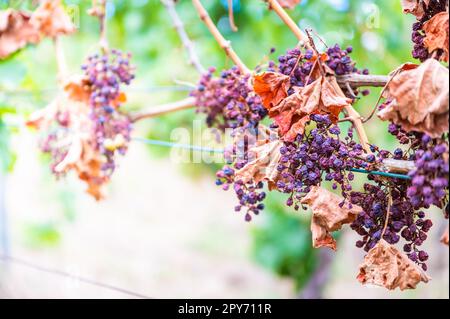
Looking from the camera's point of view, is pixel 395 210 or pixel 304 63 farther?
pixel 304 63

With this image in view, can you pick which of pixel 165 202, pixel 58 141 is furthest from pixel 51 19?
pixel 165 202

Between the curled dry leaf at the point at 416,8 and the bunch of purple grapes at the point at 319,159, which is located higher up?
the curled dry leaf at the point at 416,8

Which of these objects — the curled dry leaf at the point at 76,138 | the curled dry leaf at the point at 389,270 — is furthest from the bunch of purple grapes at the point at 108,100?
the curled dry leaf at the point at 389,270

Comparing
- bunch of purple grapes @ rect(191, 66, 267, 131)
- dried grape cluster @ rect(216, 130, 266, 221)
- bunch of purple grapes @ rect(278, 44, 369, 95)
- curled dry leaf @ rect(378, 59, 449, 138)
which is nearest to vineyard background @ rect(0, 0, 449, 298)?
bunch of purple grapes @ rect(191, 66, 267, 131)

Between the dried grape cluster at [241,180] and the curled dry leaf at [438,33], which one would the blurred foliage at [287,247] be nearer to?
the dried grape cluster at [241,180]

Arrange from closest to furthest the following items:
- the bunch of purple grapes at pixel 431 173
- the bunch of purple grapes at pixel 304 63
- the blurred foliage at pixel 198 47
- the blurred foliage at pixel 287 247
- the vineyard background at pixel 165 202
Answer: the bunch of purple grapes at pixel 431 173, the bunch of purple grapes at pixel 304 63, the blurred foliage at pixel 198 47, the vineyard background at pixel 165 202, the blurred foliage at pixel 287 247

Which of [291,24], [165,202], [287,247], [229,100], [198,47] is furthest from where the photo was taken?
[165,202]

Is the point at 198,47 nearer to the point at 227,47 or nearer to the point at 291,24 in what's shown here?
the point at 227,47

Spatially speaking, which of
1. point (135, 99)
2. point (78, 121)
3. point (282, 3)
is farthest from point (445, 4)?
point (135, 99)
